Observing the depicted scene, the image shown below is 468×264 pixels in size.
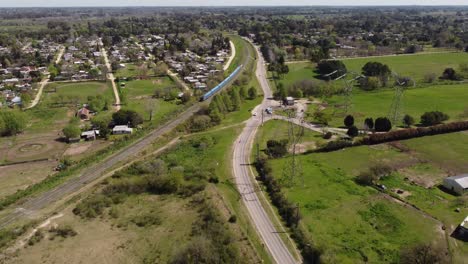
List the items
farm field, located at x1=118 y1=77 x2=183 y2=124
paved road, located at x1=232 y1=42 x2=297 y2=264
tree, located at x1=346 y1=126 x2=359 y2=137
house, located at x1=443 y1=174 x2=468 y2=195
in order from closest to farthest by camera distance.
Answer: paved road, located at x1=232 y1=42 x2=297 y2=264, house, located at x1=443 y1=174 x2=468 y2=195, tree, located at x1=346 y1=126 x2=359 y2=137, farm field, located at x1=118 y1=77 x2=183 y2=124

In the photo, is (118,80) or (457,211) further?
(118,80)

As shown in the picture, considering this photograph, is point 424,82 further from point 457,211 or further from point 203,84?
point 457,211

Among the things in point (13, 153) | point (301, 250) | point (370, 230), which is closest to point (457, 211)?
point (370, 230)

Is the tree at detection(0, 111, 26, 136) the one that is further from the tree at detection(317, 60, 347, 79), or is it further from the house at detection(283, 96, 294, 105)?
the tree at detection(317, 60, 347, 79)

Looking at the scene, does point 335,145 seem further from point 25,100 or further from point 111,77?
point 111,77

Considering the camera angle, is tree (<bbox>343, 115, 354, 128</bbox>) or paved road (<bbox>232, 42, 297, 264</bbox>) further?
tree (<bbox>343, 115, 354, 128</bbox>)

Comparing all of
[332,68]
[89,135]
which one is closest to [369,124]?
[332,68]

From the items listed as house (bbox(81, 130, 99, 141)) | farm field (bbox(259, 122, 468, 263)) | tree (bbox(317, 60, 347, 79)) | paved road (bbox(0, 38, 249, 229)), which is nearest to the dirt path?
tree (bbox(317, 60, 347, 79))
